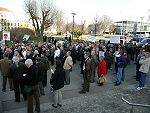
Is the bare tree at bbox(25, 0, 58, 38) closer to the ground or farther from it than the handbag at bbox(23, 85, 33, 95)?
farther from it

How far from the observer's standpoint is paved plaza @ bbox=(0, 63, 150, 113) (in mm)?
6641

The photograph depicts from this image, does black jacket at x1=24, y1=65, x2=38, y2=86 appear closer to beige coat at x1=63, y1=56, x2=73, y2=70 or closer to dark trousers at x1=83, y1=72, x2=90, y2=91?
dark trousers at x1=83, y1=72, x2=90, y2=91

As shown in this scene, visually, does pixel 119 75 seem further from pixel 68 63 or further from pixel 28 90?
pixel 28 90

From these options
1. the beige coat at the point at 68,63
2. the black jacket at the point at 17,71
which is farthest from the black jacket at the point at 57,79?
the beige coat at the point at 68,63

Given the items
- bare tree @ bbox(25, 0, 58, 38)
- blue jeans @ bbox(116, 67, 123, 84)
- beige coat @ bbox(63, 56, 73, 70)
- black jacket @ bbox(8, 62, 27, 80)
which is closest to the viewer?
black jacket @ bbox(8, 62, 27, 80)

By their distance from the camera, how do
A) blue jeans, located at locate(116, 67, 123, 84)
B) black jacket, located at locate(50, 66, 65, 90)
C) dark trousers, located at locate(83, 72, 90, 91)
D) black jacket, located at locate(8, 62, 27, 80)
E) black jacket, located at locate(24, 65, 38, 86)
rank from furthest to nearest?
blue jeans, located at locate(116, 67, 123, 84), dark trousers, located at locate(83, 72, 90, 91), black jacket, located at locate(8, 62, 27, 80), black jacket, located at locate(50, 66, 65, 90), black jacket, located at locate(24, 65, 38, 86)

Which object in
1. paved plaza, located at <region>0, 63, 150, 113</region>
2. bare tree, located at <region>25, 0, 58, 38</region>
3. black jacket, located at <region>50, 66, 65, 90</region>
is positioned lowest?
paved plaza, located at <region>0, 63, 150, 113</region>

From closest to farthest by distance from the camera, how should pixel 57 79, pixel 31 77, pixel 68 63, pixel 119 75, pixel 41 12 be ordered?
pixel 31 77 → pixel 57 79 → pixel 68 63 → pixel 119 75 → pixel 41 12

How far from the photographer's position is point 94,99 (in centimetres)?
768

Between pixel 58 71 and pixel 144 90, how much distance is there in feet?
16.1

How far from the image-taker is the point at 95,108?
22.4 feet

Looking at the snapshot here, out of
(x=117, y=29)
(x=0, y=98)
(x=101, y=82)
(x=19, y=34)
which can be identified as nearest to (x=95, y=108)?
(x=101, y=82)

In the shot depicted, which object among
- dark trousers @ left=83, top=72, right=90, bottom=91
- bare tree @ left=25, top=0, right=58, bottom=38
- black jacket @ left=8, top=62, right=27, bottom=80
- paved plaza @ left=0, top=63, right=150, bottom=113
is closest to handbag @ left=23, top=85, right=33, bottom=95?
paved plaza @ left=0, top=63, right=150, bottom=113

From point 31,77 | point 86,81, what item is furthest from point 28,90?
point 86,81
